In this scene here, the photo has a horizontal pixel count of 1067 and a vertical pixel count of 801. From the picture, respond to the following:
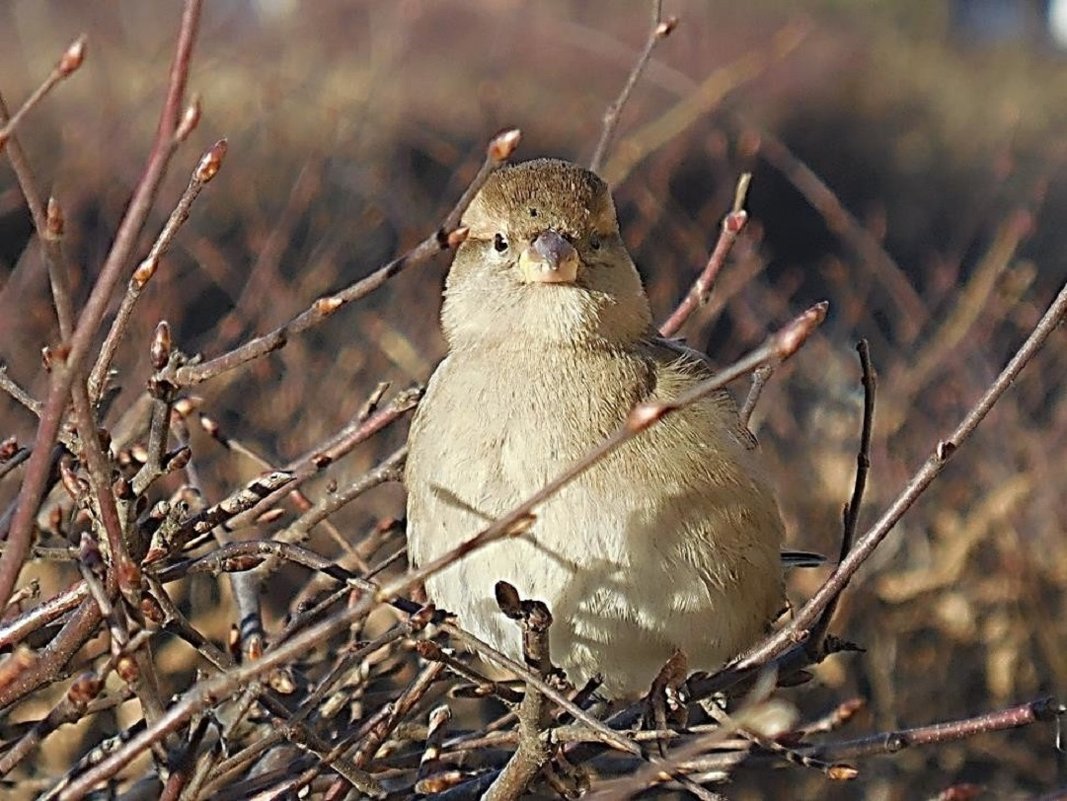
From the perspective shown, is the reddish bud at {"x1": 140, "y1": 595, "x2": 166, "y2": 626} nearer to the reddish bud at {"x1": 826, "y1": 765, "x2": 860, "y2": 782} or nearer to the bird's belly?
the bird's belly

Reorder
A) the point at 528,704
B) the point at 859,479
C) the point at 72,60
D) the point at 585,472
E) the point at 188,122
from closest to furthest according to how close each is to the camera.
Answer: the point at 188,122
the point at 72,60
the point at 528,704
the point at 859,479
the point at 585,472

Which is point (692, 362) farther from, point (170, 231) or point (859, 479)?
point (170, 231)

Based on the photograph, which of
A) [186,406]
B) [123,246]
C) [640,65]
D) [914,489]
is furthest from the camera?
[640,65]

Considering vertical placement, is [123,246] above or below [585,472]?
above

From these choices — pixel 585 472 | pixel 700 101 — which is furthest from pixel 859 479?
pixel 700 101

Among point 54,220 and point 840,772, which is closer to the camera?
point 54,220

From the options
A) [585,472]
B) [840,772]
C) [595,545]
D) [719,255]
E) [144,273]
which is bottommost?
[840,772]
